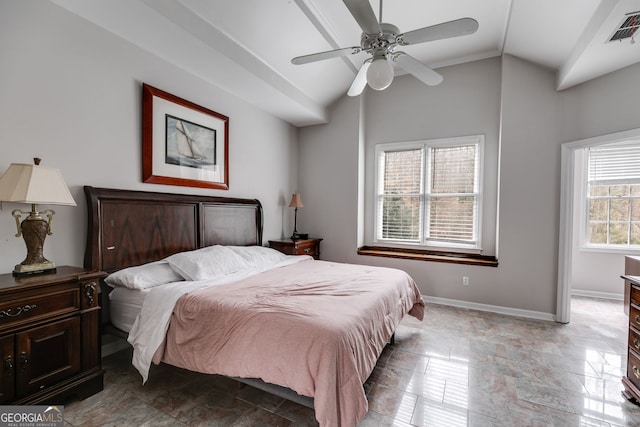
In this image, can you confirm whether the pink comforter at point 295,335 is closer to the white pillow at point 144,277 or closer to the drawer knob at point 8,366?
the white pillow at point 144,277

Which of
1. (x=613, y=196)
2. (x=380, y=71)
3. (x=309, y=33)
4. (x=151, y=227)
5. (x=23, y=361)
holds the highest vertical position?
(x=309, y=33)

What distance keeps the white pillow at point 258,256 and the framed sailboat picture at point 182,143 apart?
880 millimetres

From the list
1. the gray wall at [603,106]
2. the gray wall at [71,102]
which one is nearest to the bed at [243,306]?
the gray wall at [71,102]

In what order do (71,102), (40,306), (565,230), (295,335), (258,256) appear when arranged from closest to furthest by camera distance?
(295,335) → (40,306) → (71,102) → (258,256) → (565,230)

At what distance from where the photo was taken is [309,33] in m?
3.26

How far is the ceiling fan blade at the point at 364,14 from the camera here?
1.72 meters

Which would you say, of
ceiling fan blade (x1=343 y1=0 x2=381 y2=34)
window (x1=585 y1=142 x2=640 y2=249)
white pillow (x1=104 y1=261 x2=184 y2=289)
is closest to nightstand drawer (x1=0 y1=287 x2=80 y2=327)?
white pillow (x1=104 y1=261 x2=184 y2=289)

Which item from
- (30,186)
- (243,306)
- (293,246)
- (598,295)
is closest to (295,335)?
(243,306)

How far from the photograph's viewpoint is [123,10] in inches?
87.9

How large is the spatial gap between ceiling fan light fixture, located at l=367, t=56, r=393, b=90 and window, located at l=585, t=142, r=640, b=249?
4.46 metres

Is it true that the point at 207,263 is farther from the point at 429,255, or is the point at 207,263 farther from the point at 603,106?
the point at 603,106

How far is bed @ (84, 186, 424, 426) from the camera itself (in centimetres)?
153

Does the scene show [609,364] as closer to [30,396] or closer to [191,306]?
[191,306]

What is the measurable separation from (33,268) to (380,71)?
8.87 ft
